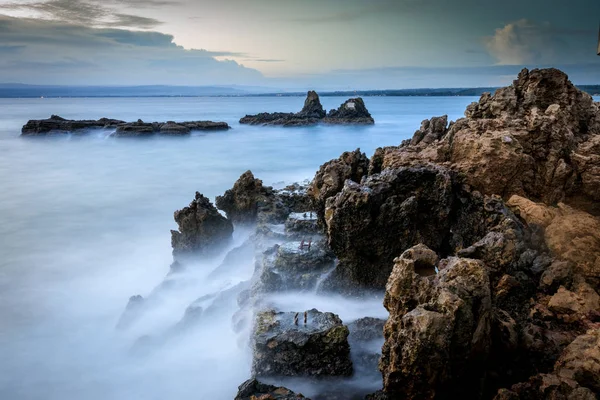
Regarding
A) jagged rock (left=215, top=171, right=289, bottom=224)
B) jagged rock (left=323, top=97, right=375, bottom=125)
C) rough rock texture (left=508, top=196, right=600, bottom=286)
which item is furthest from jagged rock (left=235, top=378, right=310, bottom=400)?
jagged rock (left=323, top=97, right=375, bottom=125)

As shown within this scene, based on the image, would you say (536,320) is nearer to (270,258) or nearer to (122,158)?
(270,258)

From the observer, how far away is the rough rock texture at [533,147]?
8.95m

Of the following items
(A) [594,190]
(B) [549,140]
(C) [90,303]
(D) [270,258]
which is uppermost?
(B) [549,140]

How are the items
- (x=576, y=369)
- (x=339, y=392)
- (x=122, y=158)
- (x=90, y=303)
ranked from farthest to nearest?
(x=122, y=158) < (x=90, y=303) < (x=339, y=392) < (x=576, y=369)

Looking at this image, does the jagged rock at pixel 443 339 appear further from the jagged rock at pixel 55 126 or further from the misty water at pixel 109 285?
the jagged rock at pixel 55 126

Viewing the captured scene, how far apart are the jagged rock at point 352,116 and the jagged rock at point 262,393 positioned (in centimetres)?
5099

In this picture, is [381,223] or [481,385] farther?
[381,223]

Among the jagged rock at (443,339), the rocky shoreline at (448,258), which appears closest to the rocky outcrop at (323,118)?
the rocky shoreline at (448,258)

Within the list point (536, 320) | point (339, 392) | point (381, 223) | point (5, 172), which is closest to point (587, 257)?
point (536, 320)

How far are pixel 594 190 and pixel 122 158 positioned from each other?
3056cm

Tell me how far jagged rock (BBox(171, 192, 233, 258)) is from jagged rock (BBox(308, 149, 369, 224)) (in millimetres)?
2904

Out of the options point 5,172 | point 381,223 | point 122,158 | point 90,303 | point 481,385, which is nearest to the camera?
point 481,385

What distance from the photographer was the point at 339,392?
6.86 metres

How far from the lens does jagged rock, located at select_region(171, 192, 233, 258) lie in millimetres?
12984
